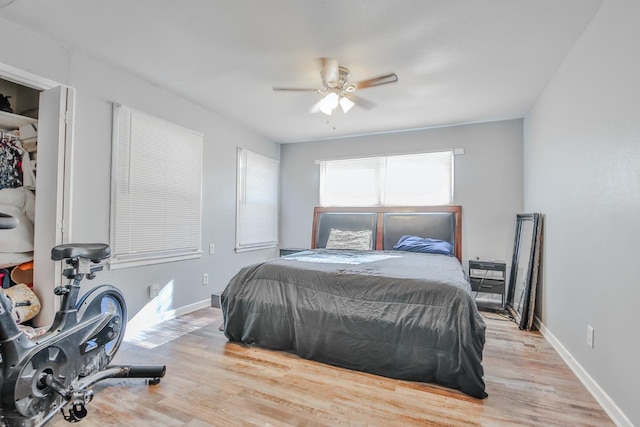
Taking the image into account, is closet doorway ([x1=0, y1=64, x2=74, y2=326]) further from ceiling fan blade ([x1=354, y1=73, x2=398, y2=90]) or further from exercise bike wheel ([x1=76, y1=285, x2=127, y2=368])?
ceiling fan blade ([x1=354, y1=73, x2=398, y2=90])

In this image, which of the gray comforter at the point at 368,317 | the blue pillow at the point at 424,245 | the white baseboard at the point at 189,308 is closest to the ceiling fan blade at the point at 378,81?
the gray comforter at the point at 368,317

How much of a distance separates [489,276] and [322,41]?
11.4ft

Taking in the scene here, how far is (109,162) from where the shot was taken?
2863 millimetres

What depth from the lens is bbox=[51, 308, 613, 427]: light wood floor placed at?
1.75 meters

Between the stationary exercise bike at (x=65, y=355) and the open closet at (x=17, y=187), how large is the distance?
109 cm

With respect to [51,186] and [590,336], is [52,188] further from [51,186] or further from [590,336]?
[590,336]

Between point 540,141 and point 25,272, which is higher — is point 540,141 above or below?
above

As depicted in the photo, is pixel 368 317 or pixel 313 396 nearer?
pixel 313 396

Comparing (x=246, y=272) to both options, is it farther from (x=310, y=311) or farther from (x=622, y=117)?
(x=622, y=117)

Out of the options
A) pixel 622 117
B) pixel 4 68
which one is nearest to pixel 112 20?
pixel 4 68

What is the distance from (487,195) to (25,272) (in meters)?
5.27

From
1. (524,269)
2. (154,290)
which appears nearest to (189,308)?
(154,290)

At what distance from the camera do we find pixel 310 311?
2506mm

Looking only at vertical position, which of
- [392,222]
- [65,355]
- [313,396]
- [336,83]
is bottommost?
[313,396]
